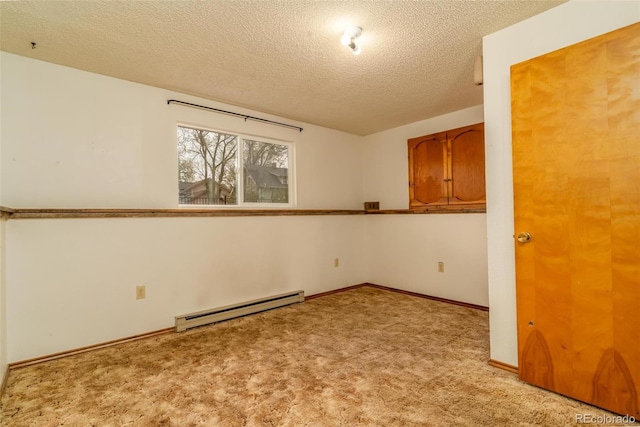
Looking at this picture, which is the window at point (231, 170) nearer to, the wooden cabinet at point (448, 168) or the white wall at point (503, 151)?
the wooden cabinet at point (448, 168)

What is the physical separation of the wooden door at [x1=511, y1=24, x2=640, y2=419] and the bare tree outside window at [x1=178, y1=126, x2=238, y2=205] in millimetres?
2706

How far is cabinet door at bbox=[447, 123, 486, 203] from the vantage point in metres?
3.38

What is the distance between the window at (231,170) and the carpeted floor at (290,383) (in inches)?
55.0

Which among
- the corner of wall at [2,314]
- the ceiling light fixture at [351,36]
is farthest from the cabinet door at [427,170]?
the corner of wall at [2,314]

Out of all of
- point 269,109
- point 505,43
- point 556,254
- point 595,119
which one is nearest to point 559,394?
point 556,254

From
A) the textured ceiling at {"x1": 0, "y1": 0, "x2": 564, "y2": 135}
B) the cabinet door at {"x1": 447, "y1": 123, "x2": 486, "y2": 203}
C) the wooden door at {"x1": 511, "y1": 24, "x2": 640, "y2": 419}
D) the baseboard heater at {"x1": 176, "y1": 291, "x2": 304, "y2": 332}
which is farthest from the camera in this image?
the cabinet door at {"x1": 447, "y1": 123, "x2": 486, "y2": 203}

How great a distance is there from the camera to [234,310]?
313 centimetres

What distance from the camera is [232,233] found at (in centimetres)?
326

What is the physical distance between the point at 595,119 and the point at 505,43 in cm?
79

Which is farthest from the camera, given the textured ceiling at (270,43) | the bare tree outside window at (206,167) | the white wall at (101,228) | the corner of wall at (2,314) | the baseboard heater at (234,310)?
the bare tree outside window at (206,167)

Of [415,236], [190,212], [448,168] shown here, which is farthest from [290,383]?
[448,168]

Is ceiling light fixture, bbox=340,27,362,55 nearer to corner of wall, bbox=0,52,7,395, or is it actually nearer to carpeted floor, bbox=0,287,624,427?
carpeted floor, bbox=0,287,624,427

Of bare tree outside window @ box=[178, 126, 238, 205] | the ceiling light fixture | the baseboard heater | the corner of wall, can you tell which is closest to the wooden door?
the ceiling light fixture

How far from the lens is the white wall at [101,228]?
2213 mm
